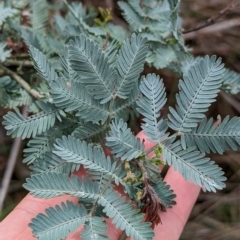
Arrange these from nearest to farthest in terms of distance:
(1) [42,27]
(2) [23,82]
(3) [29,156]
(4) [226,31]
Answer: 1. (3) [29,156]
2. (2) [23,82]
3. (1) [42,27]
4. (4) [226,31]

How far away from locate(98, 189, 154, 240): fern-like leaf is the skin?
248mm

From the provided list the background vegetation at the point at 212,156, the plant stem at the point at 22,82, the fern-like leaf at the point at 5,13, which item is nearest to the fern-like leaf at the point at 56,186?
the plant stem at the point at 22,82

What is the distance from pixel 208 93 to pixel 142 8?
550mm

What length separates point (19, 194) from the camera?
5.85ft

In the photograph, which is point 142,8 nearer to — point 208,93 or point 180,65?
point 180,65

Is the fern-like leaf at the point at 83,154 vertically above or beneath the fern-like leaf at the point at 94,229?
above

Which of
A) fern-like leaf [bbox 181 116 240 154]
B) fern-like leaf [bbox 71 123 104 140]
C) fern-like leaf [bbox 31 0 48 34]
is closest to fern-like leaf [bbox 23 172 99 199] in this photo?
fern-like leaf [bbox 71 123 104 140]

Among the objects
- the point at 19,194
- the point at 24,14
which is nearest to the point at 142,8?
the point at 24,14

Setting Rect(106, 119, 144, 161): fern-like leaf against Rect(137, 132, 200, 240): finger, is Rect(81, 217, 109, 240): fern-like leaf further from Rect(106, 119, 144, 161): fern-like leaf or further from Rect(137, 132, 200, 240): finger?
Rect(137, 132, 200, 240): finger

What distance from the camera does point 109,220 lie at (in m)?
1.19

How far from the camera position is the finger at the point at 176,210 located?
4.06ft

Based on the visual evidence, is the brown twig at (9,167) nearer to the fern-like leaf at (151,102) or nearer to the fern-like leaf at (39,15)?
the fern-like leaf at (39,15)

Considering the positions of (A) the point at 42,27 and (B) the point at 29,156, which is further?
(A) the point at 42,27

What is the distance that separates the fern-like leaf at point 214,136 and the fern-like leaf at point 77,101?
0.22 metres
